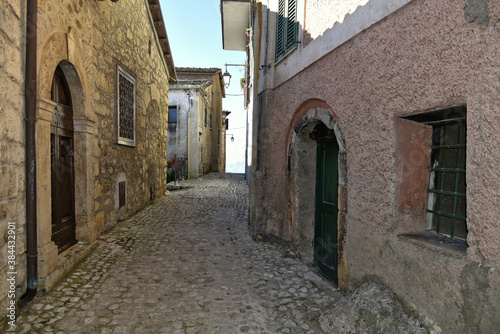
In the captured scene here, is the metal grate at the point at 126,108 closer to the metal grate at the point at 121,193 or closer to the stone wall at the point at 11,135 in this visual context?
the metal grate at the point at 121,193

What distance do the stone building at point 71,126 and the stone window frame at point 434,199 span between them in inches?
123

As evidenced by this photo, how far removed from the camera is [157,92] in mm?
8992

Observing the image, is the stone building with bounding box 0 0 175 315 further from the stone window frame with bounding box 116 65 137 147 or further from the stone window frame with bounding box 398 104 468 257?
the stone window frame with bounding box 398 104 468 257

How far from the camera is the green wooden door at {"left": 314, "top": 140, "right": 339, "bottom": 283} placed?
12.2 ft

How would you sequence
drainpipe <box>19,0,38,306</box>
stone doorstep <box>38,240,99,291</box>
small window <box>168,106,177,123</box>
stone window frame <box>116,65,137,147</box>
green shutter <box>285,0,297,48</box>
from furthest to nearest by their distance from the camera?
small window <box>168,106,177,123</box> < stone window frame <box>116,65,137,147</box> < green shutter <box>285,0,297,48</box> < stone doorstep <box>38,240,99,291</box> < drainpipe <box>19,0,38,306</box>

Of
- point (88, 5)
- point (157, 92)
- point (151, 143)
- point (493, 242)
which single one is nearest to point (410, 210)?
point (493, 242)

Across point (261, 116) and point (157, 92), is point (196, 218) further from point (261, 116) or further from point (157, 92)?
point (157, 92)

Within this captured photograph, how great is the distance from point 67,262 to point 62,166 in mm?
1250

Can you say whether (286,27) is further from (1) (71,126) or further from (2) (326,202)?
(1) (71,126)

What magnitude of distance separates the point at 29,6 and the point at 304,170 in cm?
343

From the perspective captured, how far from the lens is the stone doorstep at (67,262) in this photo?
303cm

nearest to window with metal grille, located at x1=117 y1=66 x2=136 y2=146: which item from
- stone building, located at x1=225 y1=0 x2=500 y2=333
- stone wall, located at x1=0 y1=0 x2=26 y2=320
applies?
stone wall, located at x1=0 y1=0 x2=26 y2=320

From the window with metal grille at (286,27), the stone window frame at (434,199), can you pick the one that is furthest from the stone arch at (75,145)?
the stone window frame at (434,199)

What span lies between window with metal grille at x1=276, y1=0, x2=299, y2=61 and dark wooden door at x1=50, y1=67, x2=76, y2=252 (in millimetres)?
3057
